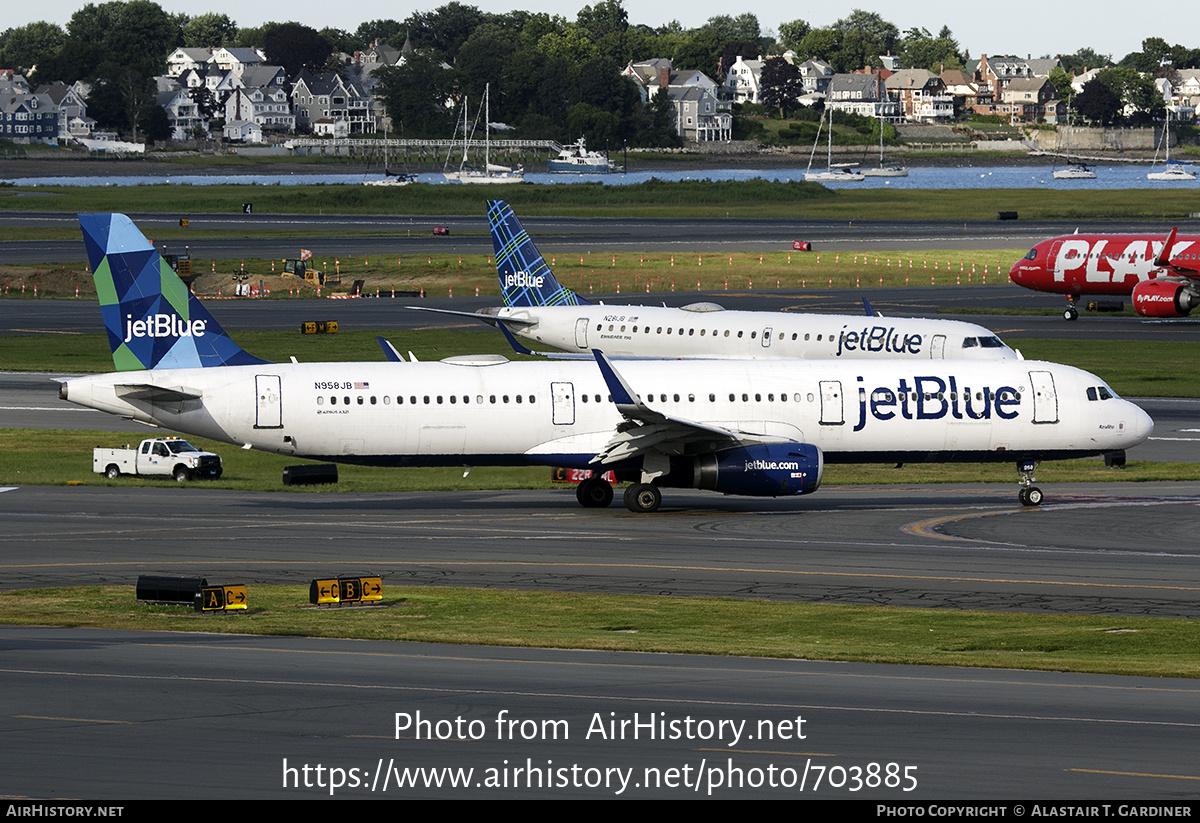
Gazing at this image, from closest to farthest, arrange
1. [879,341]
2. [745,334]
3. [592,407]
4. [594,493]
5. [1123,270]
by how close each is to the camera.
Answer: [592,407]
[594,493]
[879,341]
[745,334]
[1123,270]

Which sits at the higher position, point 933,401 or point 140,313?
point 140,313

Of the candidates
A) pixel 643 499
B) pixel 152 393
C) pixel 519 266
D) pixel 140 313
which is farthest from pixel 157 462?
pixel 519 266

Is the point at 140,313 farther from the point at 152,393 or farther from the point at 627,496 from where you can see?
the point at 627,496

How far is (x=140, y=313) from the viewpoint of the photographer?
4578 cm

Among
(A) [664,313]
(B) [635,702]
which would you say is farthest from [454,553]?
(A) [664,313]

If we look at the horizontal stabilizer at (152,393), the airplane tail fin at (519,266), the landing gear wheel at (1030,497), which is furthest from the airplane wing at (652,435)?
the airplane tail fin at (519,266)

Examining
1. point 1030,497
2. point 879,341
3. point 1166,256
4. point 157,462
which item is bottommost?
point 157,462

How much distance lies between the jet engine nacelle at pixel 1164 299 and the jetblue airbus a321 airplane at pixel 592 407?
48.9 metres

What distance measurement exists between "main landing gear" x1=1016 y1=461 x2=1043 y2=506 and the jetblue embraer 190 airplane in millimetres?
15173

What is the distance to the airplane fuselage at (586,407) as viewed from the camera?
44781 mm

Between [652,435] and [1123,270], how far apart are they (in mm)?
61234

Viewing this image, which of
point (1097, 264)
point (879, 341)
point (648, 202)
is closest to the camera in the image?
point (879, 341)
